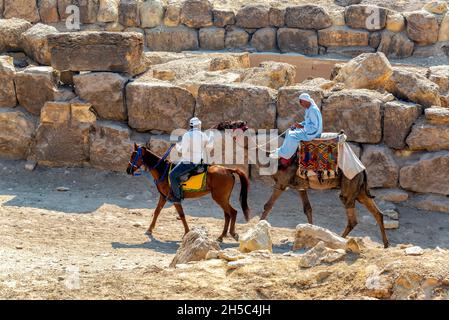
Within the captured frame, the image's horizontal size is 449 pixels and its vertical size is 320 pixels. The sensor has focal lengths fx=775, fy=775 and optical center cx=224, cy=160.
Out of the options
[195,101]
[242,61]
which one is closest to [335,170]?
[195,101]

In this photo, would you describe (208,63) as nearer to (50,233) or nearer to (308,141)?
(308,141)

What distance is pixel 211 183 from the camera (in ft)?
34.0

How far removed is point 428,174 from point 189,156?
382cm

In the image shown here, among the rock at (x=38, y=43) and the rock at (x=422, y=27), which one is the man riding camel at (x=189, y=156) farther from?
the rock at (x=422, y=27)

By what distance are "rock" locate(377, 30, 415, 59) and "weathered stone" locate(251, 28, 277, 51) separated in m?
2.78

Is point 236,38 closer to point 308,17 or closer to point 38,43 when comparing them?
point 308,17

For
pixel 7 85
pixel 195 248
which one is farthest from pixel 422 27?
pixel 195 248

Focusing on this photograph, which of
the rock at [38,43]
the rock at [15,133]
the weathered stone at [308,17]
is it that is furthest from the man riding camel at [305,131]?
the weathered stone at [308,17]

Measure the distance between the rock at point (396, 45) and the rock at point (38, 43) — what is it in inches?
361

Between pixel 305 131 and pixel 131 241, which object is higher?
pixel 305 131

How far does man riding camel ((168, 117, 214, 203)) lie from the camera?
10.2 m

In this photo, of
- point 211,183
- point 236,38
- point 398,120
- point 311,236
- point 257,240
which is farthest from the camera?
point 236,38

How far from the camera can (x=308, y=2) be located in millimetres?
21781

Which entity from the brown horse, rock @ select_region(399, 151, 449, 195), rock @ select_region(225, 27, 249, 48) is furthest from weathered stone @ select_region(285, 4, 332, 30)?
the brown horse
